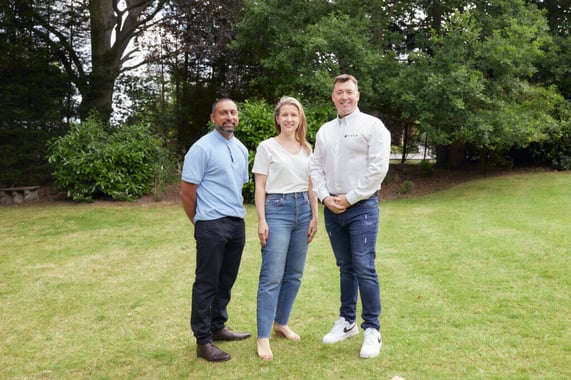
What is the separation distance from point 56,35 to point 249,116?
6.90 meters

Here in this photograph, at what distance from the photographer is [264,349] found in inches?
134

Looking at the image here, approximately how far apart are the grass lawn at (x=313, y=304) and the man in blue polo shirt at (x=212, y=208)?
1.01ft

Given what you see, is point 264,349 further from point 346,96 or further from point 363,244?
point 346,96

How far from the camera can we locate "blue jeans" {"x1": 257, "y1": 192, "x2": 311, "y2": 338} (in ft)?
11.2

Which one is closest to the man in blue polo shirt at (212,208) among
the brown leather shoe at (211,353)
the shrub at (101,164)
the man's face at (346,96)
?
the brown leather shoe at (211,353)

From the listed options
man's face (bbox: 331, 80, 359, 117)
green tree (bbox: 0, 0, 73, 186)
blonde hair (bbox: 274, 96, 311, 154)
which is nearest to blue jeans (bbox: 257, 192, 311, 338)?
blonde hair (bbox: 274, 96, 311, 154)

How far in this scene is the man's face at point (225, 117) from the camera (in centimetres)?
344

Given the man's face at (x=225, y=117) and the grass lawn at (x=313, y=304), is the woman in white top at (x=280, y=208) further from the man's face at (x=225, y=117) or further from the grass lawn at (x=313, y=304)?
the grass lawn at (x=313, y=304)

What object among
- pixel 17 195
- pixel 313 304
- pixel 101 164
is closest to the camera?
pixel 313 304

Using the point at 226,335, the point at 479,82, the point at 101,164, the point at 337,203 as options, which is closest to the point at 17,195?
the point at 101,164

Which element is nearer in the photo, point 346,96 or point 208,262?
point 208,262

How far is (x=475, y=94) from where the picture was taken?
10.4m

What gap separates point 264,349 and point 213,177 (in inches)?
47.7

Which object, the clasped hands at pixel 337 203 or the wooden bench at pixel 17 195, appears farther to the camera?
the wooden bench at pixel 17 195
